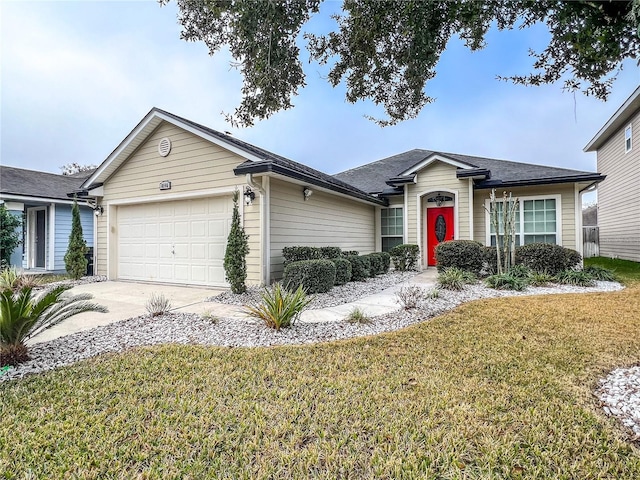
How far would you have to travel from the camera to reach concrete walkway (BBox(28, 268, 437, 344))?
5296mm

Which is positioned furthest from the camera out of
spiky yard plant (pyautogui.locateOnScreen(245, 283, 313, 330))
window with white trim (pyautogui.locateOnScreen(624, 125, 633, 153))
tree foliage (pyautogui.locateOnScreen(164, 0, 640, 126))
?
window with white trim (pyautogui.locateOnScreen(624, 125, 633, 153))

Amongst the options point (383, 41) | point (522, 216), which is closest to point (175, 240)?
point (383, 41)

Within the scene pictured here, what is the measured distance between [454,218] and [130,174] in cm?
1084

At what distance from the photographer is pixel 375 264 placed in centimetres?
1052

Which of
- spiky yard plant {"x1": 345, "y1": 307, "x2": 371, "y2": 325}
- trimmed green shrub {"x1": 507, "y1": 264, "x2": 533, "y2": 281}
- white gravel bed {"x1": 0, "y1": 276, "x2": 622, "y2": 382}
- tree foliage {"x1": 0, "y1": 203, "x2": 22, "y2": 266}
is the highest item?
tree foliage {"x1": 0, "y1": 203, "x2": 22, "y2": 266}

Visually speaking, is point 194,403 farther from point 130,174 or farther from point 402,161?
point 402,161

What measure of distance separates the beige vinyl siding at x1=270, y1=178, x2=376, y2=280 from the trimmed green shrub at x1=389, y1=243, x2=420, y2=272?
1.58 m

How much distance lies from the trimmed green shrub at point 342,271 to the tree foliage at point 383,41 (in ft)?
13.7

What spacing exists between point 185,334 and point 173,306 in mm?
1947

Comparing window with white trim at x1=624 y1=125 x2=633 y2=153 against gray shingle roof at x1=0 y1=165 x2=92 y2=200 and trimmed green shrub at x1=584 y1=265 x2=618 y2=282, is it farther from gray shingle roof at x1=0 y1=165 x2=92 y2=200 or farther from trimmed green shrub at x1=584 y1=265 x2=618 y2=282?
gray shingle roof at x1=0 y1=165 x2=92 y2=200

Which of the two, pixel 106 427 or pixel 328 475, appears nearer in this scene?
pixel 328 475

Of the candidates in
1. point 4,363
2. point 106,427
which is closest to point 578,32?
point 106,427

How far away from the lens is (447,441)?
2.25 meters

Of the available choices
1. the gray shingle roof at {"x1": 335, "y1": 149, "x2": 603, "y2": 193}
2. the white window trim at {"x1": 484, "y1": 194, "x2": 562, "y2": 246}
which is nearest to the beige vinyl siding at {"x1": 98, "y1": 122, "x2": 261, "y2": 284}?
the gray shingle roof at {"x1": 335, "y1": 149, "x2": 603, "y2": 193}
